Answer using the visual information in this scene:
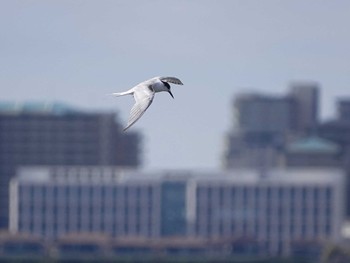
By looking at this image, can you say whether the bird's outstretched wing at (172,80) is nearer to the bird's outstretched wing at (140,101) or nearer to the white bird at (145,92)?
the white bird at (145,92)

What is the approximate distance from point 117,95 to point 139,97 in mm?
501

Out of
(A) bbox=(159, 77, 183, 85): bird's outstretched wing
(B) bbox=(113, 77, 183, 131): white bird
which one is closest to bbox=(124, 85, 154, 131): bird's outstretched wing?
(B) bbox=(113, 77, 183, 131): white bird

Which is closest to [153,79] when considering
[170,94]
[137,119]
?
[170,94]

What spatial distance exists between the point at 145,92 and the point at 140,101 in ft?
3.36

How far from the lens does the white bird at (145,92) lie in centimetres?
4131

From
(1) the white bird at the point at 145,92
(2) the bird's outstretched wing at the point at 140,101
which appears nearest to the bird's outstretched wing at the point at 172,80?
(1) the white bird at the point at 145,92

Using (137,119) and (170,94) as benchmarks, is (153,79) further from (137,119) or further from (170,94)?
(137,119)

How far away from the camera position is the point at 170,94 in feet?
144

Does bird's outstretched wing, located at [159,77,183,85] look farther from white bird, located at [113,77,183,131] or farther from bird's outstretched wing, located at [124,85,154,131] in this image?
bird's outstretched wing, located at [124,85,154,131]

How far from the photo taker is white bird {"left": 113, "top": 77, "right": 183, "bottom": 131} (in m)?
41.3

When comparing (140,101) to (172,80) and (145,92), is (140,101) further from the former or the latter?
(172,80)

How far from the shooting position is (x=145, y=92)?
142ft

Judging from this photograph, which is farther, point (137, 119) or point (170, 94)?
point (170, 94)

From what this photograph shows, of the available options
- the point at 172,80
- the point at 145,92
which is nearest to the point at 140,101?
the point at 145,92
